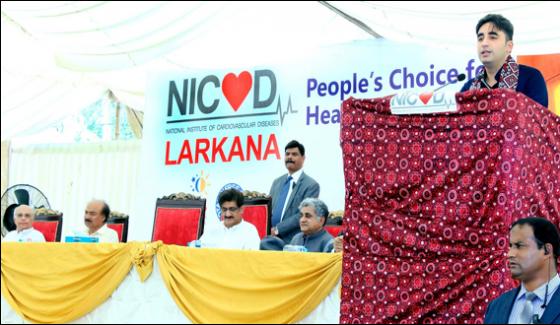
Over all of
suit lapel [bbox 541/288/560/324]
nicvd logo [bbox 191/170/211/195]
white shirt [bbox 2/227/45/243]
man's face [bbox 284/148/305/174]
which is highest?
man's face [bbox 284/148/305/174]

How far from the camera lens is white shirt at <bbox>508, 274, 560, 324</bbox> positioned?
2.25 metres

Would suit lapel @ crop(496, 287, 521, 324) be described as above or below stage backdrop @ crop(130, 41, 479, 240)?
below

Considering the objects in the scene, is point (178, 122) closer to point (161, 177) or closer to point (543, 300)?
point (161, 177)

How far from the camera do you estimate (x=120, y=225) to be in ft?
21.9

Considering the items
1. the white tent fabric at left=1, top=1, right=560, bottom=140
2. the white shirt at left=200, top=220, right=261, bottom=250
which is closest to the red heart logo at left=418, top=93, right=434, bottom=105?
the white shirt at left=200, top=220, right=261, bottom=250

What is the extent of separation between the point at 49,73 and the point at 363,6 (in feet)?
9.62

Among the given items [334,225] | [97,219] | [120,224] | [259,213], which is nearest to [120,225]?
[120,224]

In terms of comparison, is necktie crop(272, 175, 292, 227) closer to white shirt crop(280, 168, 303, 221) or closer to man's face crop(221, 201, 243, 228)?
white shirt crop(280, 168, 303, 221)

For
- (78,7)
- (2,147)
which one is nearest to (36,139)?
(2,147)

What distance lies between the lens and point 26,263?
400 centimetres

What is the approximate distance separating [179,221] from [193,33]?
1.64 metres

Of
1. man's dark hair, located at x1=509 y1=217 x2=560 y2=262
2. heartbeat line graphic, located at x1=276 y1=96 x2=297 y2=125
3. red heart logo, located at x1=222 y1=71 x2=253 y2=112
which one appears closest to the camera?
man's dark hair, located at x1=509 y1=217 x2=560 y2=262

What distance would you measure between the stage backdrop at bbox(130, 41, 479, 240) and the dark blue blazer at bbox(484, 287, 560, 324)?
302 centimetres

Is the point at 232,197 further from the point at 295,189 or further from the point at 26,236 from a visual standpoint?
the point at 26,236
